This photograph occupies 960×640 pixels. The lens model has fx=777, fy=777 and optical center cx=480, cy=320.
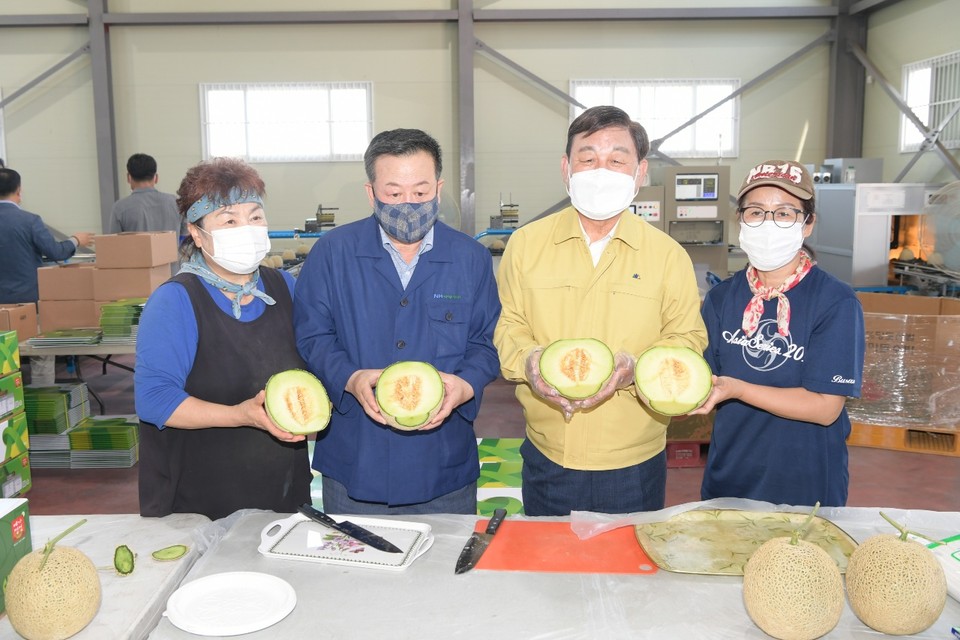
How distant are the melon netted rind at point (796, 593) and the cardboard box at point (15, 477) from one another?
4.26 m

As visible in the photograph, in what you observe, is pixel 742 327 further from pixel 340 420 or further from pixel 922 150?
pixel 922 150

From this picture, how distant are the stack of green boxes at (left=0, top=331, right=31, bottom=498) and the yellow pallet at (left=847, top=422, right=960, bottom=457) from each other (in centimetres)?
525

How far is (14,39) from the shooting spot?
1072cm

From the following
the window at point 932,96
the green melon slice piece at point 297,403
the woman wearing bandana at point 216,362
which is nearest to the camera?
the green melon slice piece at point 297,403

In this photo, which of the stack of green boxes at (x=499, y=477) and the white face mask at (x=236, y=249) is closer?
the white face mask at (x=236, y=249)

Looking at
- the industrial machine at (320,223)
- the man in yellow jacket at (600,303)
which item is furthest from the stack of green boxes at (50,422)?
the man in yellow jacket at (600,303)

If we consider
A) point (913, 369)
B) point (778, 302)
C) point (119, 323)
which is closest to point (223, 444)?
point (778, 302)

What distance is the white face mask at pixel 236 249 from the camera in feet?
7.04

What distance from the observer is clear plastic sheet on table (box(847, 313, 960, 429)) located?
5.10 m

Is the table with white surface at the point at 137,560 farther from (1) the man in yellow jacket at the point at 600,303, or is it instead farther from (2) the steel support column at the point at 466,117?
(2) the steel support column at the point at 466,117

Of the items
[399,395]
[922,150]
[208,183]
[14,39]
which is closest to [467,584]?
[399,395]

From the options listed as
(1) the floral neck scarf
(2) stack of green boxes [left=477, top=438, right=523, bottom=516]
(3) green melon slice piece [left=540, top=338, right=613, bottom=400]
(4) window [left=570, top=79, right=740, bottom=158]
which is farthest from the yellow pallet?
(4) window [left=570, top=79, right=740, bottom=158]

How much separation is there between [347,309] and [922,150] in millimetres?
9464

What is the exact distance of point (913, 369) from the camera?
5.18m
